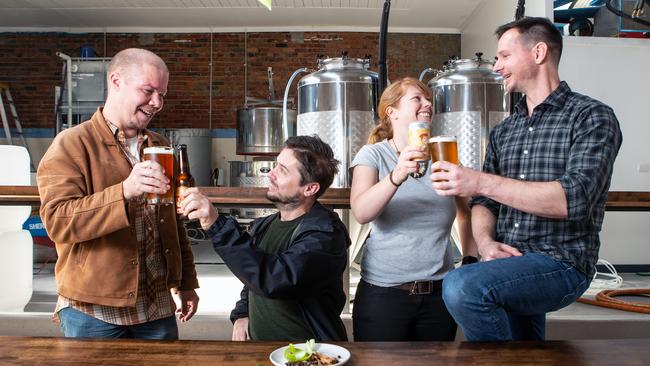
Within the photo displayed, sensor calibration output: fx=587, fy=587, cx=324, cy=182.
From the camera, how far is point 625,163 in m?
5.73

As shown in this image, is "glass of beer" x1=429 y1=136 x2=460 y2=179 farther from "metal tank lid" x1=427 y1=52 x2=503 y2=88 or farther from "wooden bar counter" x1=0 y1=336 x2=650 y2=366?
"metal tank lid" x1=427 y1=52 x2=503 y2=88

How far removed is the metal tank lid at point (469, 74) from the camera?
2719mm

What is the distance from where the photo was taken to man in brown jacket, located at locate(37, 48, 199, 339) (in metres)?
1.63

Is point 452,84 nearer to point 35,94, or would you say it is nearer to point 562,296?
point 562,296

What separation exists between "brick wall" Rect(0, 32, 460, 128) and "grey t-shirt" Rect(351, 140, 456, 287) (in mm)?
7748

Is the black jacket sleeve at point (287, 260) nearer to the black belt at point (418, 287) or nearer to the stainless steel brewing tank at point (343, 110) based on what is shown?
the black belt at point (418, 287)

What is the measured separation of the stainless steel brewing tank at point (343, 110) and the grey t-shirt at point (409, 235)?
637 millimetres

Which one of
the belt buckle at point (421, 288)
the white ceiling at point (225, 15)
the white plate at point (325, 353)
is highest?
the white ceiling at point (225, 15)

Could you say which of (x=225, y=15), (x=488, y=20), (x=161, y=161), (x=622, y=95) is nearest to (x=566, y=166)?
(x=161, y=161)

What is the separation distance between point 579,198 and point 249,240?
883mm

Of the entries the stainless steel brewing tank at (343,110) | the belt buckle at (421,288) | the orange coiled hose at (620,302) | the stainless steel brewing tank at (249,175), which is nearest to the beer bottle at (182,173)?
the belt buckle at (421,288)

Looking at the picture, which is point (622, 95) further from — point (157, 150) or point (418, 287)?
point (157, 150)

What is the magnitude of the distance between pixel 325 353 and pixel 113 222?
71 centimetres

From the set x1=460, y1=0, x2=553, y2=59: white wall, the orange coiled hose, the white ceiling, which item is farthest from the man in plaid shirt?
the white ceiling
